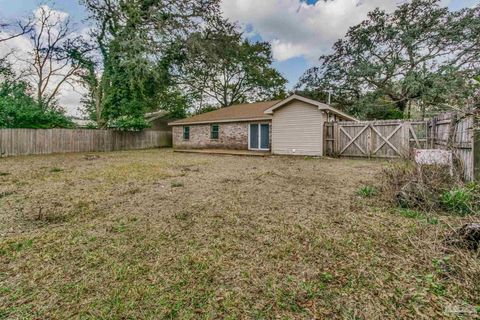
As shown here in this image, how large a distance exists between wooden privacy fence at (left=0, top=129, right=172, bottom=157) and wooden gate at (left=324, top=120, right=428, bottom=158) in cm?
1420

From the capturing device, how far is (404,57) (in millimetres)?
16922

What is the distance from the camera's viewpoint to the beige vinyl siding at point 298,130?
1163 cm

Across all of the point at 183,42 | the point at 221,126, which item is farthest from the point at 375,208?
the point at 183,42

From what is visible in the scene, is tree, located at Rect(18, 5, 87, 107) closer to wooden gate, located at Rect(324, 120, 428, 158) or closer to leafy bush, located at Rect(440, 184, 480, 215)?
wooden gate, located at Rect(324, 120, 428, 158)

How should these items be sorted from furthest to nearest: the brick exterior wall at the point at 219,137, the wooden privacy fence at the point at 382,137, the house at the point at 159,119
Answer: the house at the point at 159,119 < the brick exterior wall at the point at 219,137 < the wooden privacy fence at the point at 382,137

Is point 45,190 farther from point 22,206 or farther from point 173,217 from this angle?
point 173,217

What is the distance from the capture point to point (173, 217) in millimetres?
3537

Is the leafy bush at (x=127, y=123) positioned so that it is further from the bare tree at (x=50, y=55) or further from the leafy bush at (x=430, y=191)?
the leafy bush at (x=430, y=191)

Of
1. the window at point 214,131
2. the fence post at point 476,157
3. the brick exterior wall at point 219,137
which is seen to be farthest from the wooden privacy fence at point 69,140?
the fence post at point 476,157

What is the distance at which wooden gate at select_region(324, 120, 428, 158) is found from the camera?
32.0ft

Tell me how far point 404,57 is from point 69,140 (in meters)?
22.8

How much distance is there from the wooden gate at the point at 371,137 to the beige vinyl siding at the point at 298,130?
52 cm

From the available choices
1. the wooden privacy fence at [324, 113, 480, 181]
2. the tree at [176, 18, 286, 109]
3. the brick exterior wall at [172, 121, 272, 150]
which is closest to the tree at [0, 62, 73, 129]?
the brick exterior wall at [172, 121, 272, 150]

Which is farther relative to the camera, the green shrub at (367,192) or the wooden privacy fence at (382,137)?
the wooden privacy fence at (382,137)
